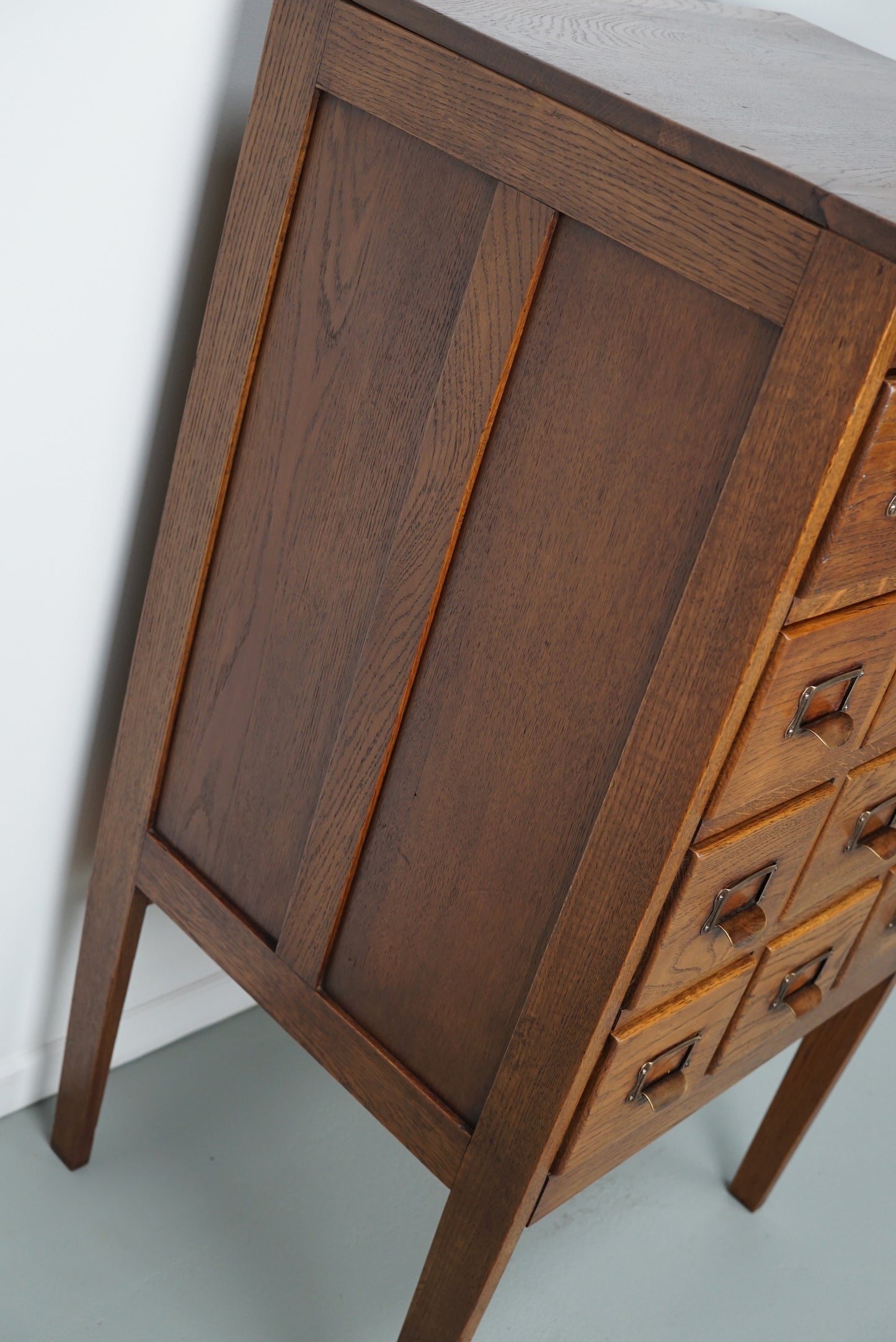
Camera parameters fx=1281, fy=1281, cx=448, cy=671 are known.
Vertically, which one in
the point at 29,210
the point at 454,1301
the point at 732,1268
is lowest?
the point at 732,1268

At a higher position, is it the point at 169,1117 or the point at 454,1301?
the point at 454,1301

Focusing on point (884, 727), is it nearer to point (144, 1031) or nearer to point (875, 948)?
point (875, 948)

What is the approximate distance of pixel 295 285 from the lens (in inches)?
40.9

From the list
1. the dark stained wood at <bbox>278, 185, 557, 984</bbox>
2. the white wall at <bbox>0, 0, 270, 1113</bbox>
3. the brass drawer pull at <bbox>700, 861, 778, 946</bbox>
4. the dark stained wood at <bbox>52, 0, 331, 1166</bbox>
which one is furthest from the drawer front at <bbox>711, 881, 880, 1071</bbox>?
the white wall at <bbox>0, 0, 270, 1113</bbox>

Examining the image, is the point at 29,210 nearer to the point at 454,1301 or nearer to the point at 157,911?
the point at 157,911

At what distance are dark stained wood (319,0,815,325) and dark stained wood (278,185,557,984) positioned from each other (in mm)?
32

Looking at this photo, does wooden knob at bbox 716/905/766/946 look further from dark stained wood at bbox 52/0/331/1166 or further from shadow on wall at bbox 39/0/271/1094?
shadow on wall at bbox 39/0/271/1094

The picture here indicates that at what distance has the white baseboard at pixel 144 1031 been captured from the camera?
1492 millimetres

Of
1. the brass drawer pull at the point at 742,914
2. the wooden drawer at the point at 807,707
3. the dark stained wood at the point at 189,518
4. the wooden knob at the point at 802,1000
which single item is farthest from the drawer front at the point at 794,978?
the dark stained wood at the point at 189,518

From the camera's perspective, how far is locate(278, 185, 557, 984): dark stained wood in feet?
2.90

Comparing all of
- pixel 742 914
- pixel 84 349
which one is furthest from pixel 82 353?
pixel 742 914

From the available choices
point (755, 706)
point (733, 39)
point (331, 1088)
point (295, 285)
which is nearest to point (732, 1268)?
point (331, 1088)

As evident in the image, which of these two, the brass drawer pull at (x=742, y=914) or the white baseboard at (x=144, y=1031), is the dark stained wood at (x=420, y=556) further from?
the white baseboard at (x=144, y=1031)

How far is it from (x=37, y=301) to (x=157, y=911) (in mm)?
776
